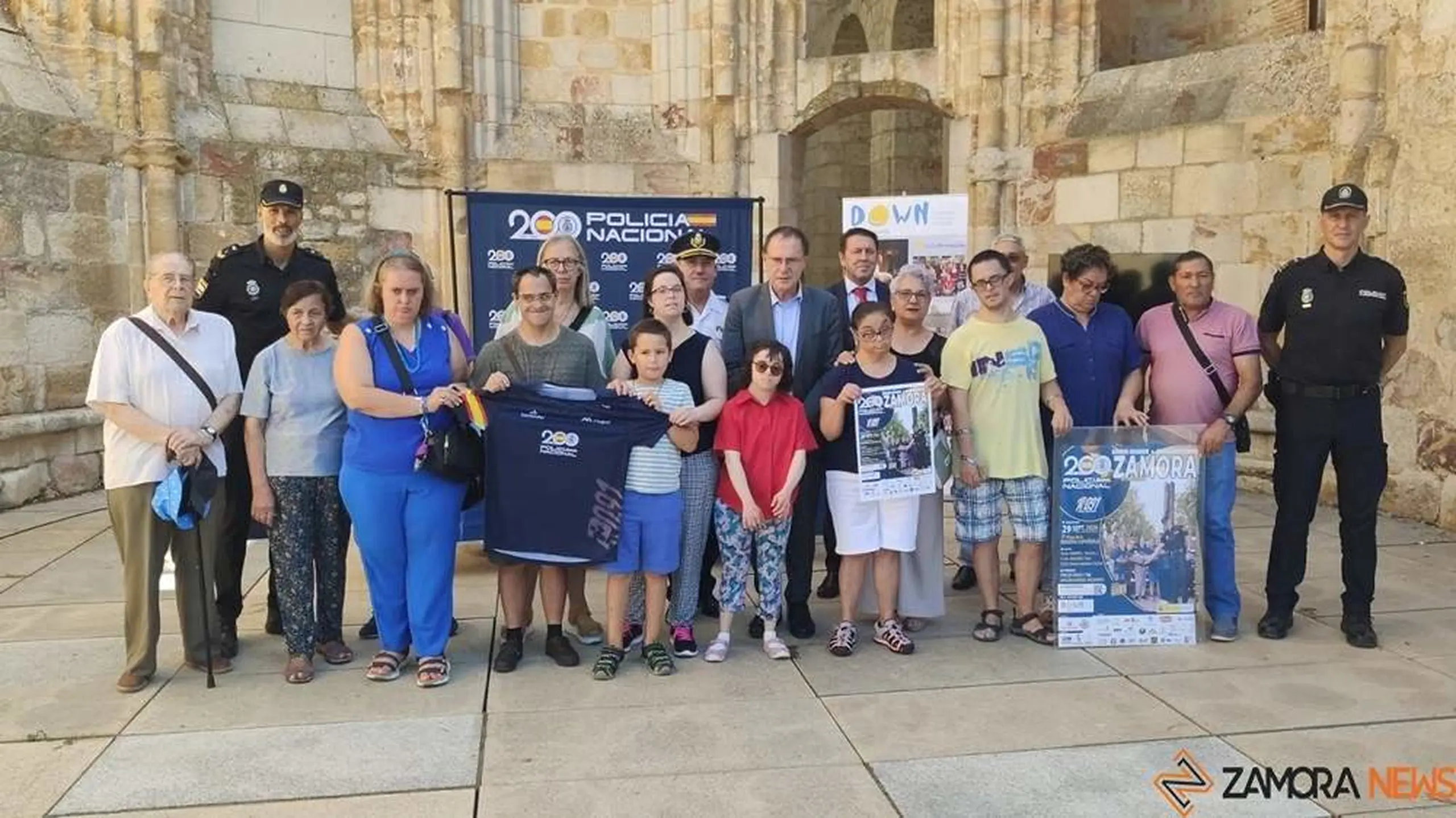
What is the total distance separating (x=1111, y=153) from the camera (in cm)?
932

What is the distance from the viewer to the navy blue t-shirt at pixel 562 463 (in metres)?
4.39

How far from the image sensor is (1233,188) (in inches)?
338

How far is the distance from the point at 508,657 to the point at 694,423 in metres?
1.25

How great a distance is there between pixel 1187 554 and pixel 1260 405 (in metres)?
4.45

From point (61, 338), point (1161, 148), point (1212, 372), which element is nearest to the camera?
point (1212, 372)

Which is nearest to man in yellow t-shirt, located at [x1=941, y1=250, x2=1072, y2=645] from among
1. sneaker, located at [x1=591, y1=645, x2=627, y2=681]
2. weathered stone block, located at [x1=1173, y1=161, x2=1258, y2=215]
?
sneaker, located at [x1=591, y1=645, x2=627, y2=681]

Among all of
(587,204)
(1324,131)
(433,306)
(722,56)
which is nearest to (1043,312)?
(433,306)

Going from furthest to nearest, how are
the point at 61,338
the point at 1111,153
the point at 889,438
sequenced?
the point at 1111,153, the point at 61,338, the point at 889,438

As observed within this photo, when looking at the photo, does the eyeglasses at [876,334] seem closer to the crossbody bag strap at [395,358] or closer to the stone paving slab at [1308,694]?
the stone paving slab at [1308,694]

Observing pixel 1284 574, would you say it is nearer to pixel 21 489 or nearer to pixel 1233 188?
pixel 1233 188

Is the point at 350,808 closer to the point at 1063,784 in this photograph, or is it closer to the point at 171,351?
the point at 171,351

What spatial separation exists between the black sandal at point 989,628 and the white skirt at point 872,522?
0.55 meters

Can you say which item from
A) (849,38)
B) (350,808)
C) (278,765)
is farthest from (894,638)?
(849,38)

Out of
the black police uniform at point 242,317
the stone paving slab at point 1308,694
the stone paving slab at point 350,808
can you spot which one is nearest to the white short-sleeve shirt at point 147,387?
the black police uniform at point 242,317
